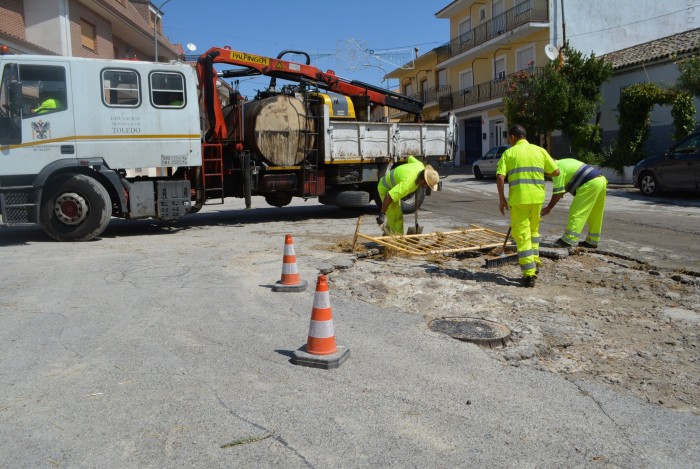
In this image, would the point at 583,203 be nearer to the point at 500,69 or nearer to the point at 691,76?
the point at 691,76

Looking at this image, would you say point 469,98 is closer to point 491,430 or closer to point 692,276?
point 692,276

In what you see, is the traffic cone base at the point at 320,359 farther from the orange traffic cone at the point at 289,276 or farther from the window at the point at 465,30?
the window at the point at 465,30

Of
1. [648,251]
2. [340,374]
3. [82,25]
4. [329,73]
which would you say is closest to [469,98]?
[82,25]

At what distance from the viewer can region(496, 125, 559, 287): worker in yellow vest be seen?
6.52m

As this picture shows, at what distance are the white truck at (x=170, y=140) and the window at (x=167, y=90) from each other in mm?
18

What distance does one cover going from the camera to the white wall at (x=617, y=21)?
30.2m

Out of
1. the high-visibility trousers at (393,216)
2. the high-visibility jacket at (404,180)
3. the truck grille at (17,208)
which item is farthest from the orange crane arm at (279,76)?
the high-visibility jacket at (404,180)

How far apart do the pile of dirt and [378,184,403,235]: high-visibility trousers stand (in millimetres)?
1055

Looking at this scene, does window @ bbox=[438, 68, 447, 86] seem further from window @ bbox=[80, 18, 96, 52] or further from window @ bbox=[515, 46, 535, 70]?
window @ bbox=[80, 18, 96, 52]

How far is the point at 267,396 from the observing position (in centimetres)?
371

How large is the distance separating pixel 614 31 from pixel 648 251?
2685 centimetres

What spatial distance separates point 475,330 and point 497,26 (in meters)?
32.0

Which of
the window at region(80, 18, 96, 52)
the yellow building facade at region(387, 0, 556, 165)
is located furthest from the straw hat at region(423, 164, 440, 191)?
the window at region(80, 18, 96, 52)

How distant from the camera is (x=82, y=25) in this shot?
24781 mm
